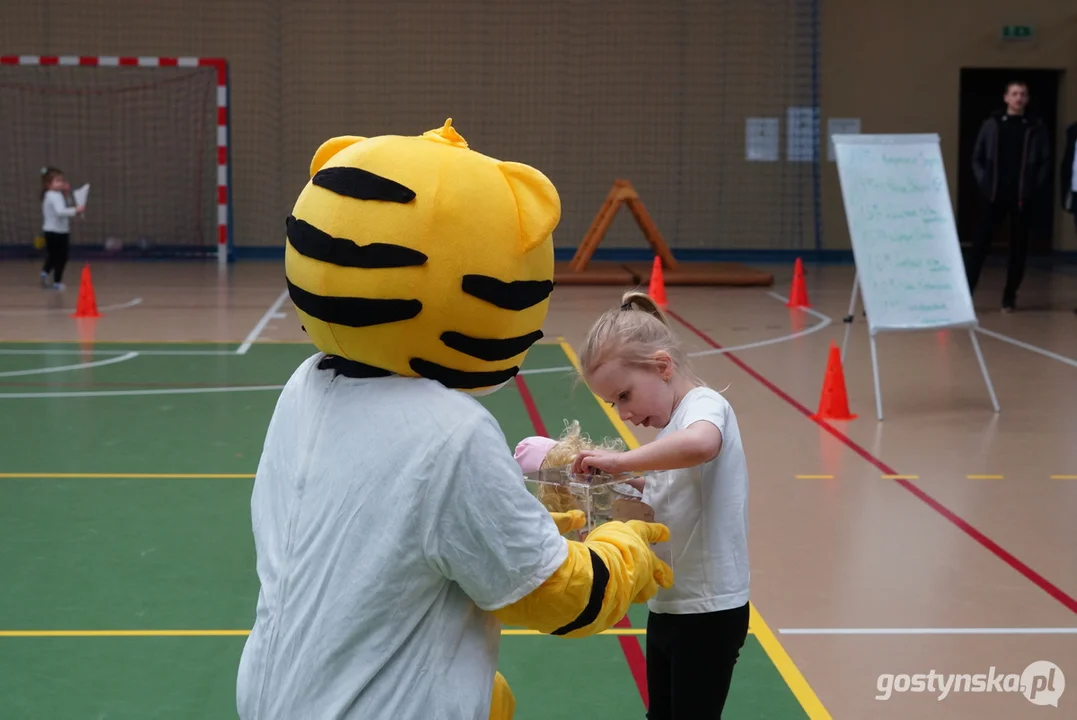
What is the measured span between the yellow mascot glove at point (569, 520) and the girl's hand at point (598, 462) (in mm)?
156

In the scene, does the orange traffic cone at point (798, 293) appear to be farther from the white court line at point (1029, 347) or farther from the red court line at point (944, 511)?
the red court line at point (944, 511)

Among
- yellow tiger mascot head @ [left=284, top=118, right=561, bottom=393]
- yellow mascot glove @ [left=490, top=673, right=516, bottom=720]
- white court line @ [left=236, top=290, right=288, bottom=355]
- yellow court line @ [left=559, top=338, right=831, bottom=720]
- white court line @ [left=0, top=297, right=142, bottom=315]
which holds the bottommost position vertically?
yellow court line @ [left=559, top=338, right=831, bottom=720]

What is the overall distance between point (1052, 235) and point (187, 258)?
11.9 metres

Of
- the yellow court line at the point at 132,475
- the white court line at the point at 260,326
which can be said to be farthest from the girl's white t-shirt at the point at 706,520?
the white court line at the point at 260,326

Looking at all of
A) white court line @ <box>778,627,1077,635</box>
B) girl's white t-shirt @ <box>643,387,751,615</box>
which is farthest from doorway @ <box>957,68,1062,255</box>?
girl's white t-shirt @ <box>643,387,751,615</box>

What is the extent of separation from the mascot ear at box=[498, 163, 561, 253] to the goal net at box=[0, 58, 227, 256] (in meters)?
15.0

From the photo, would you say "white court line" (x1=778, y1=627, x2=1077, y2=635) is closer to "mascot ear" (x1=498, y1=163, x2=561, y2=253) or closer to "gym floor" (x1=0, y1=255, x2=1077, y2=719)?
"gym floor" (x1=0, y1=255, x2=1077, y2=719)

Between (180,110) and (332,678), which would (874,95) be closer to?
(180,110)

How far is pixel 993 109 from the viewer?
16875 mm

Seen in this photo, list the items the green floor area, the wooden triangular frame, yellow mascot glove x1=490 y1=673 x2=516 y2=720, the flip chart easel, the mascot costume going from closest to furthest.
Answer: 1. the mascot costume
2. yellow mascot glove x1=490 y1=673 x2=516 y2=720
3. the green floor area
4. the flip chart easel
5. the wooden triangular frame

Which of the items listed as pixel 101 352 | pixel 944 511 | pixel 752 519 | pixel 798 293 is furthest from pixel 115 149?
pixel 944 511

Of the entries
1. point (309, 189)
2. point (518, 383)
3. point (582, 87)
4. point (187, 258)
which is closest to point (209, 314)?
point (518, 383)

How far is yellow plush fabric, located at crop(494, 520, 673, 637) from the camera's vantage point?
1.86 m

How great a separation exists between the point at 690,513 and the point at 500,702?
2.22 feet
